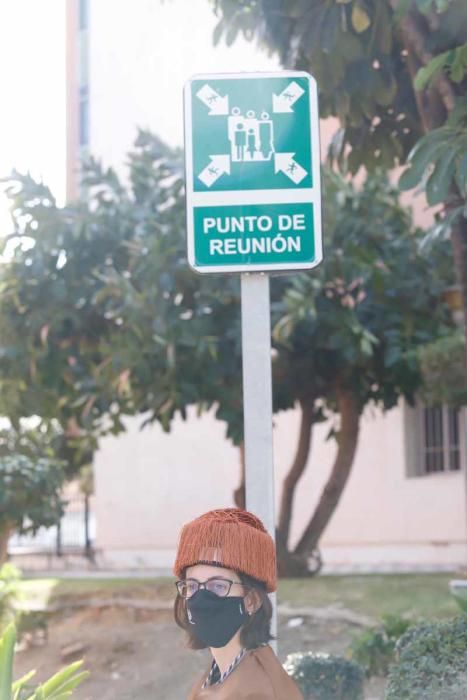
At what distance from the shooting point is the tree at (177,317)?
10953 millimetres

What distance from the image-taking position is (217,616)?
309 cm

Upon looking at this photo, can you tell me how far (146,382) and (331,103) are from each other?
3.99 metres

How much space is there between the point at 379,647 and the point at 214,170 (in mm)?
5149

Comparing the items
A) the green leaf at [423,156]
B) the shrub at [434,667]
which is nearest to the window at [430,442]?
the green leaf at [423,156]

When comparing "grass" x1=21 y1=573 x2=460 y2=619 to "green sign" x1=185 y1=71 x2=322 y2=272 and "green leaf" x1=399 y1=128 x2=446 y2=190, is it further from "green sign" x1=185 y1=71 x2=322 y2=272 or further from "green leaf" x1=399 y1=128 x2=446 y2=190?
"green sign" x1=185 y1=71 x2=322 y2=272

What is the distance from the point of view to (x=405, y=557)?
16.2 metres

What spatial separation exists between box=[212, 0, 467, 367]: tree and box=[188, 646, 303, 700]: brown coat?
3793mm

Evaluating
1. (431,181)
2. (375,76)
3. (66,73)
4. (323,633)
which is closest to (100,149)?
(66,73)

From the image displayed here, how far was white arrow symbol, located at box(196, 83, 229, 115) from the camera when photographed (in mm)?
3879

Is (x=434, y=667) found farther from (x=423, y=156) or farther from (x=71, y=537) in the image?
(x=71, y=537)

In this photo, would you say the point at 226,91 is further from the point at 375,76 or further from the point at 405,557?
the point at 405,557

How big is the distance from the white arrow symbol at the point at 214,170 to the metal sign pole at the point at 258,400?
13.2 inches

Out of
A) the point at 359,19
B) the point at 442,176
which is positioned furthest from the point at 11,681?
the point at 359,19

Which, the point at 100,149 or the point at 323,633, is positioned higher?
the point at 100,149
